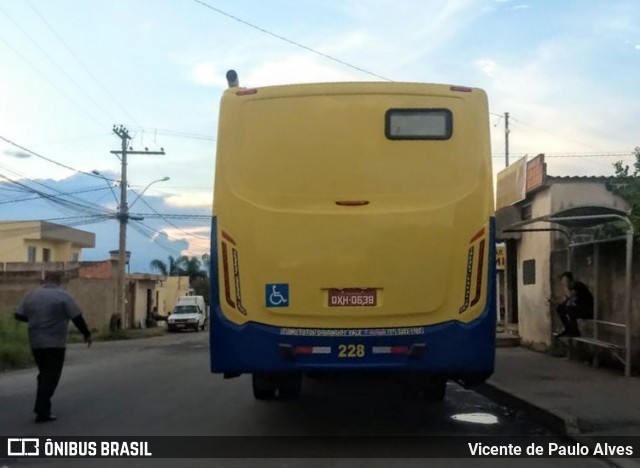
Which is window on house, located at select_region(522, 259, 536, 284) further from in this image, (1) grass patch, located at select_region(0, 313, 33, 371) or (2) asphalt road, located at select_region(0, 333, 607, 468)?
(1) grass patch, located at select_region(0, 313, 33, 371)

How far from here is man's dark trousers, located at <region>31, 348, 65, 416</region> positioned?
29.9 feet

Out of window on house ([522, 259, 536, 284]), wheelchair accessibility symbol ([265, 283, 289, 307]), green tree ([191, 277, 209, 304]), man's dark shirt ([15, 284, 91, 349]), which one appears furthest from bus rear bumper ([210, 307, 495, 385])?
green tree ([191, 277, 209, 304])

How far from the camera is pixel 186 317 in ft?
157

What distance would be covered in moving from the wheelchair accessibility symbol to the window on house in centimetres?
1221

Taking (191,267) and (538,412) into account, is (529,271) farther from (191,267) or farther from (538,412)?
(191,267)

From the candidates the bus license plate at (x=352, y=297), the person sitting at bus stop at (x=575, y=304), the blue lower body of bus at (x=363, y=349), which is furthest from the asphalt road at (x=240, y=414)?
the person sitting at bus stop at (x=575, y=304)

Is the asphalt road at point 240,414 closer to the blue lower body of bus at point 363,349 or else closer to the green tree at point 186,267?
the blue lower body of bus at point 363,349

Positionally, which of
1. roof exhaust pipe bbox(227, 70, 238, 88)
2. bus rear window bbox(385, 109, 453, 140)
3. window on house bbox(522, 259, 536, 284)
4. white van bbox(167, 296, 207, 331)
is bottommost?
white van bbox(167, 296, 207, 331)

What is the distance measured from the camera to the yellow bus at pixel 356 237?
7316 mm

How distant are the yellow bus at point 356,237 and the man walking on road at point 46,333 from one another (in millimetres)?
2699

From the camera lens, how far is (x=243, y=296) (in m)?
7.38

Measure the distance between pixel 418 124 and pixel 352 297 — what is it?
5.78ft

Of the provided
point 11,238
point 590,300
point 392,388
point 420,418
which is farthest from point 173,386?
point 11,238

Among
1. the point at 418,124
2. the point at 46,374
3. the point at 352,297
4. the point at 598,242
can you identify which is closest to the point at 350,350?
the point at 352,297
